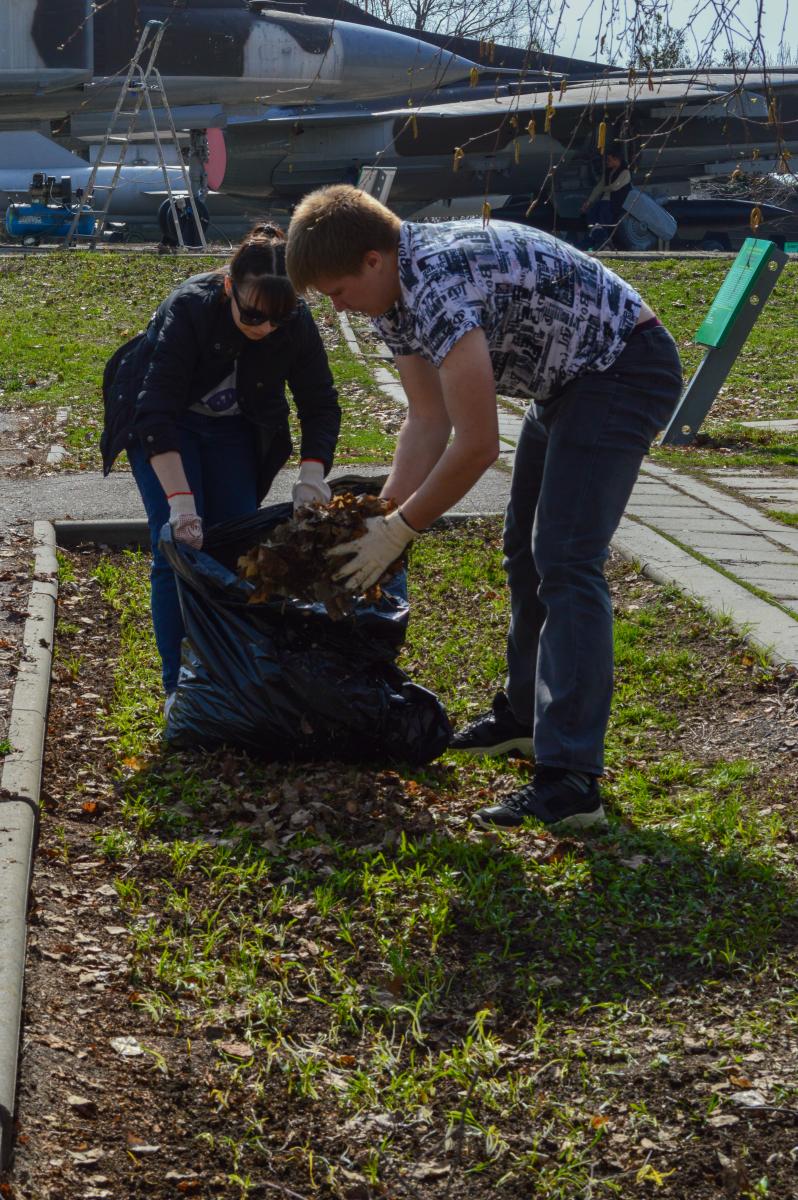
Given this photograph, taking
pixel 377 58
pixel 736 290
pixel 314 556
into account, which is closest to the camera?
pixel 314 556

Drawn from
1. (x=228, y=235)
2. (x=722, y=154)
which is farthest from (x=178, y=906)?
(x=228, y=235)

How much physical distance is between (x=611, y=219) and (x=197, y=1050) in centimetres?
2102

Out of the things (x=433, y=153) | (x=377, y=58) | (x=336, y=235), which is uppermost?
(x=377, y=58)

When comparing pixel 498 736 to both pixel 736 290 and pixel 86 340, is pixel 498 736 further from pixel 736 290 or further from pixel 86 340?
pixel 86 340

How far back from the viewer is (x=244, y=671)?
3.70 metres

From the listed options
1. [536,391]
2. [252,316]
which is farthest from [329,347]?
[536,391]

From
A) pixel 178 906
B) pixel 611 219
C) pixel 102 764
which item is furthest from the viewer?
pixel 611 219

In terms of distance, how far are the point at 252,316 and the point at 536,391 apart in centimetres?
95

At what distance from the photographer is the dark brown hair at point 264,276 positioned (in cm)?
365

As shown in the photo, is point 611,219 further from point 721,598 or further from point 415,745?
point 415,745

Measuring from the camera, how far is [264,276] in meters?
3.65

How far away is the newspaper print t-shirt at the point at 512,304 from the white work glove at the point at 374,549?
0.43m

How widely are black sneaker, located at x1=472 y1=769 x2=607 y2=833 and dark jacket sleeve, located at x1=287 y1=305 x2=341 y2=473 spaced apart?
52.8 inches

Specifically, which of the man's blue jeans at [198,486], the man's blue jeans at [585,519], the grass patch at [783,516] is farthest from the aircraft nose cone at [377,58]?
the man's blue jeans at [585,519]
